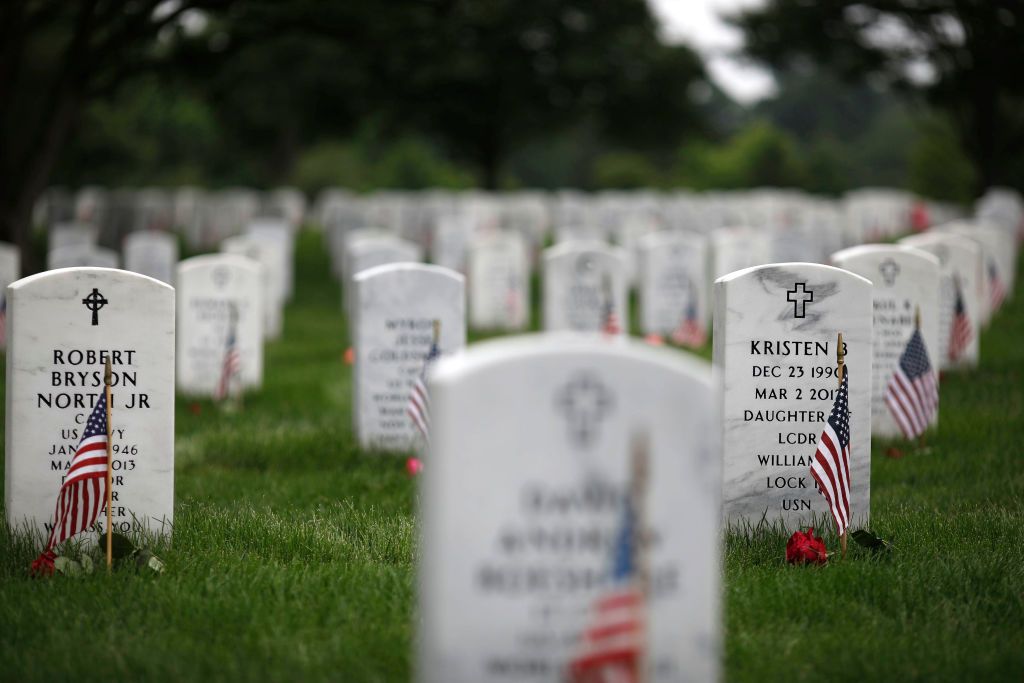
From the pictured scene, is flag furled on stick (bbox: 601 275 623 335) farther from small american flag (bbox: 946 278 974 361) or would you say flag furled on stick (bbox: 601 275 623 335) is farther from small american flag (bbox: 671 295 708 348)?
small american flag (bbox: 946 278 974 361)

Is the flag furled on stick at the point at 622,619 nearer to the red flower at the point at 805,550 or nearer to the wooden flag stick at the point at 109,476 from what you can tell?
the red flower at the point at 805,550

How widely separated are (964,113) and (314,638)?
1299 inches

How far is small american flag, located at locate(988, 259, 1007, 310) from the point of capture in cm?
1477

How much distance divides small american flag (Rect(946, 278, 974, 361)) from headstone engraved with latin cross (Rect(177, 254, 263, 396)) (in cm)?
610

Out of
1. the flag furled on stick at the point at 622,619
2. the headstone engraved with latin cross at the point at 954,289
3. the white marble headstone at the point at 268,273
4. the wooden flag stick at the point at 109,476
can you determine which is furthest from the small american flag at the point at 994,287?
the flag furled on stick at the point at 622,619

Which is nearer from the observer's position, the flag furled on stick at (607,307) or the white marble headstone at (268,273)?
the flag furled on stick at (607,307)

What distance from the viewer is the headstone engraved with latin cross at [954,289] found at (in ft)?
37.0

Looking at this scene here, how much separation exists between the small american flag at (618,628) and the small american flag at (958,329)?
820cm

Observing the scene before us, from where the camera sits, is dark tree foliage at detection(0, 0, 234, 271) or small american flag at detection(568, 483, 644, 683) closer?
small american flag at detection(568, 483, 644, 683)

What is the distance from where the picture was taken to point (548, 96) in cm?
3619

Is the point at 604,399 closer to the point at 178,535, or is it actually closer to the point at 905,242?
the point at 178,535

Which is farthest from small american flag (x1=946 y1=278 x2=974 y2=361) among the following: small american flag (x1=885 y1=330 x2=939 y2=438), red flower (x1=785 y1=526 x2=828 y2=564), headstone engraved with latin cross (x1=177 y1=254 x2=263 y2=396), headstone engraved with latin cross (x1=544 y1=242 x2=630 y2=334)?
headstone engraved with latin cross (x1=177 y1=254 x2=263 y2=396)

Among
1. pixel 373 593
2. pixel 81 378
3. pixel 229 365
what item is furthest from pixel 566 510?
pixel 229 365

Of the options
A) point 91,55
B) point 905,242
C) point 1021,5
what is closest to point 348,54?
point 91,55
